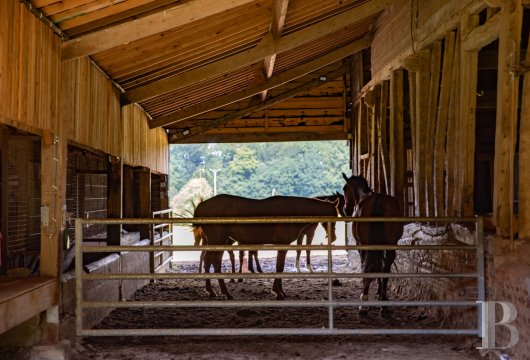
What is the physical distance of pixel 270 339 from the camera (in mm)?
6207

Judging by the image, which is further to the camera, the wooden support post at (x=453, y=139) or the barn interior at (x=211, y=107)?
the wooden support post at (x=453, y=139)

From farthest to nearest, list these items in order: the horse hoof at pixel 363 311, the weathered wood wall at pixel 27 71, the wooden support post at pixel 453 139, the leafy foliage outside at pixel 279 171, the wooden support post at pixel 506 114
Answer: the leafy foliage outside at pixel 279 171
the horse hoof at pixel 363 311
the wooden support post at pixel 453 139
the wooden support post at pixel 506 114
the weathered wood wall at pixel 27 71

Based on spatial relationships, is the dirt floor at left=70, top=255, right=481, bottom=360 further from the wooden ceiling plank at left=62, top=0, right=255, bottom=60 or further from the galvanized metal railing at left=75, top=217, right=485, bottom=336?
the wooden ceiling plank at left=62, top=0, right=255, bottom=60

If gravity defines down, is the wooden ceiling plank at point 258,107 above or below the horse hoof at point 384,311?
above

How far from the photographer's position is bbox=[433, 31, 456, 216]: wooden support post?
24.2 ft

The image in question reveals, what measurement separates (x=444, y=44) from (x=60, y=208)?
526 centimetres

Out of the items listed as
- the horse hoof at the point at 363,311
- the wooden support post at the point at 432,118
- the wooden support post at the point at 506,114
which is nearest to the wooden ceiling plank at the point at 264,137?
the wooden support post at the point at 432,118

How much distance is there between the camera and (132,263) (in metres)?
10.0

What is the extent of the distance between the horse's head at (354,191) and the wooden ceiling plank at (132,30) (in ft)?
12.8

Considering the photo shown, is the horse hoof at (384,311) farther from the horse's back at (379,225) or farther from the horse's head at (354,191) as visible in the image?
the horse's head at (354,191)

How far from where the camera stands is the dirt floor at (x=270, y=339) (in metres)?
5.54

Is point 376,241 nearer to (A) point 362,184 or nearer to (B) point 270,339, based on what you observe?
(A) point 362,184

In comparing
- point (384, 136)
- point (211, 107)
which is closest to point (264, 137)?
point (211, 107)

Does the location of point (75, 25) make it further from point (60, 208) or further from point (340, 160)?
point (340, 160)
